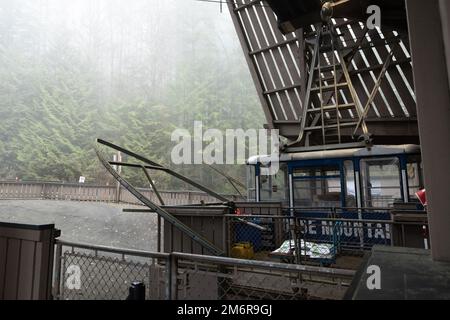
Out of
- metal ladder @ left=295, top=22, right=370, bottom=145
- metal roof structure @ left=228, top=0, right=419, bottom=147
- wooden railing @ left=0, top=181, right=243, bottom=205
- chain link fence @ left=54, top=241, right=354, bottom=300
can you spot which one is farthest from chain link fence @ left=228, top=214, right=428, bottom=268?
wooden railing @ left=0, top=181, right=243, bottom=205

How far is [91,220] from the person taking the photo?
14.5m

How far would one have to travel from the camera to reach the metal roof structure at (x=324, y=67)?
7872 mm

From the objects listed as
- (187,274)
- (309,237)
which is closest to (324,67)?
(309,237)

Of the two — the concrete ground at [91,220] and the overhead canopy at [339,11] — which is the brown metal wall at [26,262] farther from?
the concrete ground at [91,220]

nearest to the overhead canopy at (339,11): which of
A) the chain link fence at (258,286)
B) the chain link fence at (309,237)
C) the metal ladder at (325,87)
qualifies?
the metal ladder at (325,87)

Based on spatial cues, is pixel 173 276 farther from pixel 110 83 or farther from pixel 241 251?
pixel 110 83

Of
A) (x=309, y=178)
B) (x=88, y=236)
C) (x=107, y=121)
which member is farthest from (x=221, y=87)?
(x=309, y=178)

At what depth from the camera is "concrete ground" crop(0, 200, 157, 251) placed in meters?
11.6

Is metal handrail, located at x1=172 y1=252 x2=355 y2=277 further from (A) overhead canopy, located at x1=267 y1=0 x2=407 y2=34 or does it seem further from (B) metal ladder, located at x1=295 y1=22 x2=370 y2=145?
(B) metal ladder, located at x1=295 y1=22 x2=370 y2=145

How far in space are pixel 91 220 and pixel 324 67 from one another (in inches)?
534

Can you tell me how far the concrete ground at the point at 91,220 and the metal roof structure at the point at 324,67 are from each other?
8153mm

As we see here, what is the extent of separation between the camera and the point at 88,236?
39.0 ft
